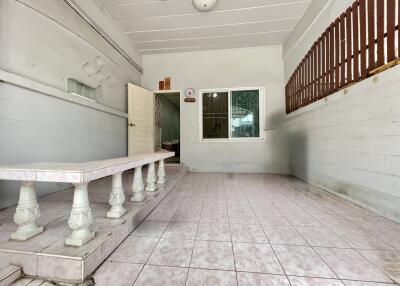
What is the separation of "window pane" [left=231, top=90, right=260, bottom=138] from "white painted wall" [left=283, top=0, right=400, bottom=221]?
1227mm

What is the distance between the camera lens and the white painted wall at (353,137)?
179 centimetres

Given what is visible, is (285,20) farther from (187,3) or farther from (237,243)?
(237,243)

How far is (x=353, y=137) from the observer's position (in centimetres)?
231

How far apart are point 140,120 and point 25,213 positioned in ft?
11.7

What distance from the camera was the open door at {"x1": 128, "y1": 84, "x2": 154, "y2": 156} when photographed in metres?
4.34

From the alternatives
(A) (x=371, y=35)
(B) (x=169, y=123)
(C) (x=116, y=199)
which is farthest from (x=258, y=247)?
(B) (x=169, y=123)

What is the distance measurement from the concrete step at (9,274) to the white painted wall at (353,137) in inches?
115

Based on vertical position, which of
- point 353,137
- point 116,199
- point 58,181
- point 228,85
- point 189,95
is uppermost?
point 228,85

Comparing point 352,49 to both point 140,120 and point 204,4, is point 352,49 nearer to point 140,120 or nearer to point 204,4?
A: point 204,4

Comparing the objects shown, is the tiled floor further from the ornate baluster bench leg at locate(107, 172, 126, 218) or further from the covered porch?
the ornate baluster bench leg at locate(107, 172, 126, 218)

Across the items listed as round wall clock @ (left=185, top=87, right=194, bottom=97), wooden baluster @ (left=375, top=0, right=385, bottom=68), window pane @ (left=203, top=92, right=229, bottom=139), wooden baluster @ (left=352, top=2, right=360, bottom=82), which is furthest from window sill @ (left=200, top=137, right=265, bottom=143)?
wooden baluster @ (left=375, top=0, right=385, bottom=68)

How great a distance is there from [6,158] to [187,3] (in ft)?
11.5

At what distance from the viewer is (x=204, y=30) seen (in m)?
4.14

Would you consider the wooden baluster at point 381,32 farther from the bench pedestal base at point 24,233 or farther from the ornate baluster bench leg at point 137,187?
the bench pedestal base at point 24,233
